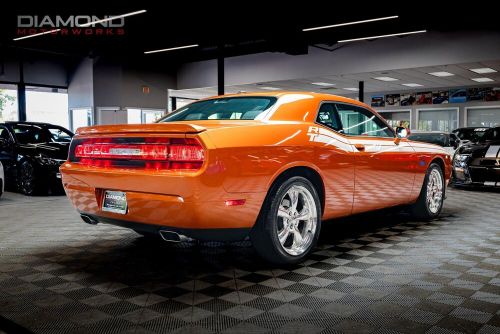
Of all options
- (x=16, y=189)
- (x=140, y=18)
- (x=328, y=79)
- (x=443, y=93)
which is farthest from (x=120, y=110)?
(x=443, y=93)

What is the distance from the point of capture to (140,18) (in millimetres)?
12711

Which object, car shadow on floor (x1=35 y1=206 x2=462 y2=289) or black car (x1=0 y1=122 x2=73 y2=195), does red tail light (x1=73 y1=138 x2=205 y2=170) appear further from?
black car (x1=0 y1=122 x2=73 y2=195)

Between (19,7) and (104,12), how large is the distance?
6.48 feet

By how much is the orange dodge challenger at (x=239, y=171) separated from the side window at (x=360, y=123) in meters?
0.02

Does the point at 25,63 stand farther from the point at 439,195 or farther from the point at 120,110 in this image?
the point at 439,195

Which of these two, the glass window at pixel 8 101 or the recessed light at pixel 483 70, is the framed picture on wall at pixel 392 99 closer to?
the recessed light at pixel 483 70

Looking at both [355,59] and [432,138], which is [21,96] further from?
[432,138]

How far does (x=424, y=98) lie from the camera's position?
2497cm

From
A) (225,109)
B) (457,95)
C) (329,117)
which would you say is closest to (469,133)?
(457,95)

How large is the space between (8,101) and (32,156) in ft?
38.0

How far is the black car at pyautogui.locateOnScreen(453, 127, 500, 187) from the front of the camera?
8062 millimetres

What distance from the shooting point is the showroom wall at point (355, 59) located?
15078mm

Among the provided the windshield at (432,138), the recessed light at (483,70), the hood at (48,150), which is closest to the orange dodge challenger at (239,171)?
the hood at (48,150)

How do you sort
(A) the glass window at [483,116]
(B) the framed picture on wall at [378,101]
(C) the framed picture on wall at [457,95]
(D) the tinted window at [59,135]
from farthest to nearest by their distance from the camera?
(B) the framed picture on wall at [378,101] < (C) the framed picture on wall at [457,95] < (A) the glass window at [483,116] < (D) the tinted window at [59,135]
